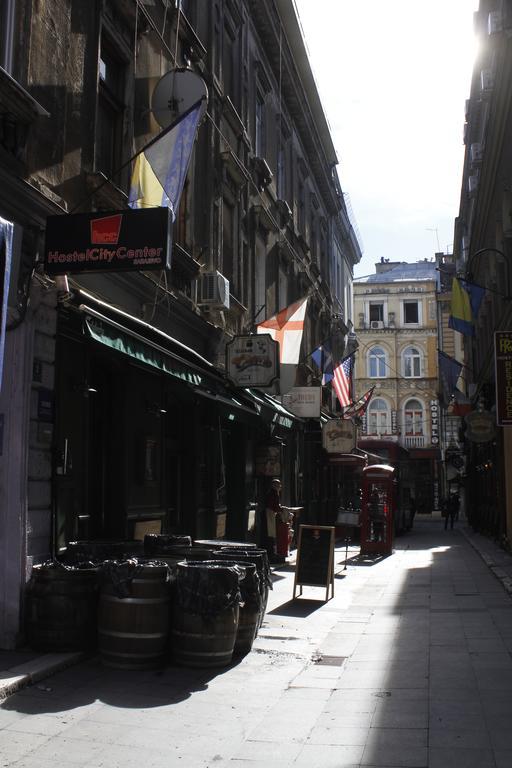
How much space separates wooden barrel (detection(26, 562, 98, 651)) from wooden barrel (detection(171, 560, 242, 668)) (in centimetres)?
86

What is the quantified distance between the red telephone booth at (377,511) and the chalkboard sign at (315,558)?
330 inches

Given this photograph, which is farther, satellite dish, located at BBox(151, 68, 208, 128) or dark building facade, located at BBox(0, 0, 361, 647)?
satellite dish, located at BBox(151, 68, 208, 128)

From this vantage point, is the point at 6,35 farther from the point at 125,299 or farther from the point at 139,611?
the point at 139,611

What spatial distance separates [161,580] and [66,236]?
358 cm

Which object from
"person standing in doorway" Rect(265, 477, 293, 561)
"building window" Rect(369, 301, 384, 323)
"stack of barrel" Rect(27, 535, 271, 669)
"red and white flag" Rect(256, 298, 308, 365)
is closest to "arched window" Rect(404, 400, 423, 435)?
"building window" Rect(369, 301, 384, 323)

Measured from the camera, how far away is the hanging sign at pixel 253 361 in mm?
14500

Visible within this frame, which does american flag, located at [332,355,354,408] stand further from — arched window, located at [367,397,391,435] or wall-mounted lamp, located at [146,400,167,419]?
arched window, located at [367,397,391,435]

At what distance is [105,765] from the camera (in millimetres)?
4805

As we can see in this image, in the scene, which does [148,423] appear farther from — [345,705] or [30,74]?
[345,705]

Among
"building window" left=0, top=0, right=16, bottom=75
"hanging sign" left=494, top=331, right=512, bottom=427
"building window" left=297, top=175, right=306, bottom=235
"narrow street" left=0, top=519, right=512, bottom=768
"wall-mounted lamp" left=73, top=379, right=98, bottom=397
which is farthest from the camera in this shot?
"building window" left=297, top=175, right=306, bottom=235

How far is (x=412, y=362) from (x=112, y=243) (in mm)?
56301

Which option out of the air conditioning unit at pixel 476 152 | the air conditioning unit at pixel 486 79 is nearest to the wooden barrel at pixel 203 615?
the air conditioning unit at pixel 486 79

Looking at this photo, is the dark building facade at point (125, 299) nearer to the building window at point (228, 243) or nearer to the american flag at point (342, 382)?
the building window at point (228, 243)

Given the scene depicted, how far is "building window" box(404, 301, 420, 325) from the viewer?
63.1m
